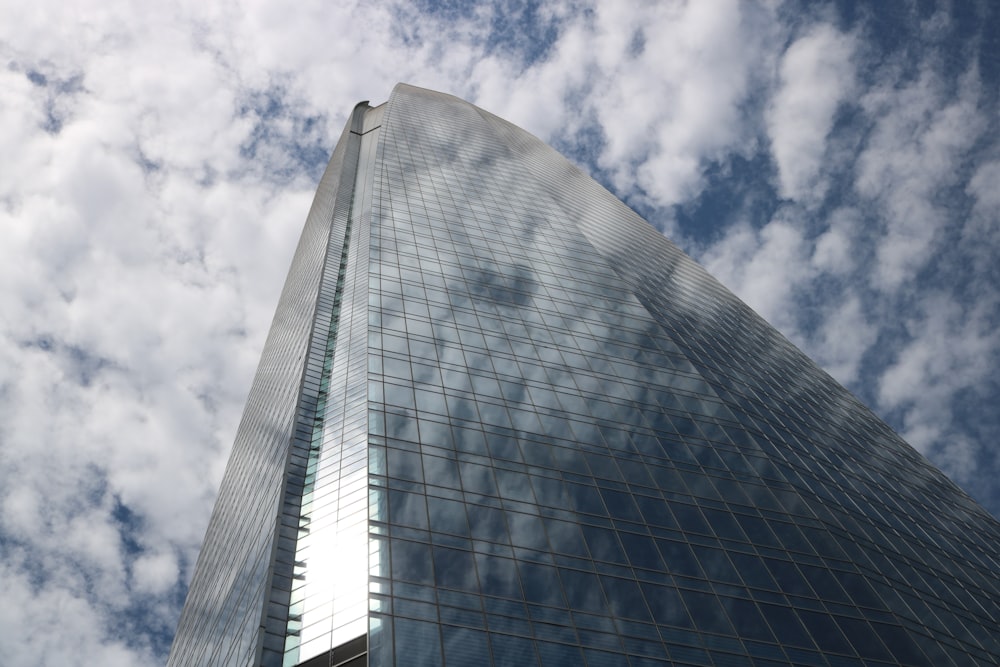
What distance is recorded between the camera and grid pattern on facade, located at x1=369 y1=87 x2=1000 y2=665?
28672mm

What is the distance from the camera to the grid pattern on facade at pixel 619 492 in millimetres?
28672

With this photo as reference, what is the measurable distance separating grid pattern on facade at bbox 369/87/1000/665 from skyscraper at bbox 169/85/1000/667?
0.13 m

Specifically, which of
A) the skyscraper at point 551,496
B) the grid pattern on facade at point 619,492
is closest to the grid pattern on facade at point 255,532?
the skyscraper at point 551,496

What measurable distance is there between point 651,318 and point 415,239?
65.8ft

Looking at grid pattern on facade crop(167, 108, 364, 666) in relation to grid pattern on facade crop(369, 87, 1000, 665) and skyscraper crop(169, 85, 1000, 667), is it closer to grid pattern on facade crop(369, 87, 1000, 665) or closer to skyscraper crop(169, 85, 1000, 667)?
skyscraper crop(169, 85, 1000, 667)

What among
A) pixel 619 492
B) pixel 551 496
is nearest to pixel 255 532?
pixel 551 496

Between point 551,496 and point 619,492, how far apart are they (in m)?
3.54

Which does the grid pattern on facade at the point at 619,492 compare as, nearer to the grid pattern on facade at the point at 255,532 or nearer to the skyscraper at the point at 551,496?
the skyscraper at the point at 551,496

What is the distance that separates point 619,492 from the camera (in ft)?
122

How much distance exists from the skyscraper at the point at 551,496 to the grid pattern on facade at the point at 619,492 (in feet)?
0.44

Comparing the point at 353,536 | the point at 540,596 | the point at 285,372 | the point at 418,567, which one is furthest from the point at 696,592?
the point at 285,372

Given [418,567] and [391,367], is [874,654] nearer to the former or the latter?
[418,567]

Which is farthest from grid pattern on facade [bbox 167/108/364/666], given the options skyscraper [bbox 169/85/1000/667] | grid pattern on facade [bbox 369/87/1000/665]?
grid pattern on facade [bbox 369/87/1000/665]

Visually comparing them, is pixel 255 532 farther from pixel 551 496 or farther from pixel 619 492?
pixel 619 492
